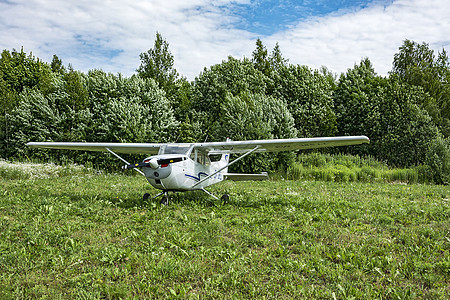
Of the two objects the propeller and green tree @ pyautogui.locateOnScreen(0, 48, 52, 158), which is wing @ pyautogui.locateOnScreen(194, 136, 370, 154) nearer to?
the propeller

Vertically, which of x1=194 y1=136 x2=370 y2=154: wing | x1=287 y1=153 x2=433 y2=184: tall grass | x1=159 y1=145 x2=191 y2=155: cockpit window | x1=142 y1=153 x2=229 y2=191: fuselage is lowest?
x1=287 y1=153 x2=433 y2=184: tall grass

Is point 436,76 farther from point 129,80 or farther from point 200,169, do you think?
point 200,169

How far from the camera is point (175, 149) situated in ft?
29.7

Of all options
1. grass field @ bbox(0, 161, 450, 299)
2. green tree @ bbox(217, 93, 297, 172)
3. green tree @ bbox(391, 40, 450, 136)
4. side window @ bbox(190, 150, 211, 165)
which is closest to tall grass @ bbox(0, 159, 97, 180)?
grass field @ bbox(0, 161, 450, 299)

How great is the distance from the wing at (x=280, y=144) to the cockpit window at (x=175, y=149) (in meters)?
0.37

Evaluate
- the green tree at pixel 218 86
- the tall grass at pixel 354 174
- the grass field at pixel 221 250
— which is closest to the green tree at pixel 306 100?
the green tree at pixel 218 86

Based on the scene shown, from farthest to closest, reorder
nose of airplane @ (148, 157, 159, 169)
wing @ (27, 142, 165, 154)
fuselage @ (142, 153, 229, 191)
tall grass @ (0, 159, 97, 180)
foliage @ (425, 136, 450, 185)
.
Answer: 1. foliage @ (425, 136, 450, 185)
2. tall grass @ (0, 159, 97, 180)
3. wing @ (27, 142, 165, 154)
4. fuselage @ (142, 153, 229, 191)
5. nose of airplane @ (148, 157, 159, 169)

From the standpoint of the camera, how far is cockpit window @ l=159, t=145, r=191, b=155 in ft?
29.5

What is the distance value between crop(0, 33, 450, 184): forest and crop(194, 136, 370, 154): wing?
28.8 feet

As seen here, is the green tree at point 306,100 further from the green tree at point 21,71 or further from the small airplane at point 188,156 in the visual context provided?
the green tree at point 21,71

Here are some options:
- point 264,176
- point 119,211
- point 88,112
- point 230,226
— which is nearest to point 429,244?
point 230,226

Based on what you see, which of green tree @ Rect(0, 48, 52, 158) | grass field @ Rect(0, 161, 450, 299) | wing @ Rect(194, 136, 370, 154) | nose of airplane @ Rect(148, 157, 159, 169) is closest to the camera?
grass field @ Rect(0, 161, 450, 299)

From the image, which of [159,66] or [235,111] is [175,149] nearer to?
[235,111]

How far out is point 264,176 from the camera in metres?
10.4
